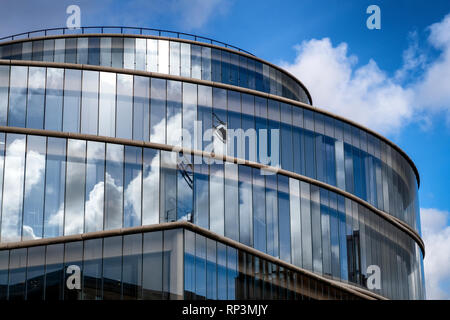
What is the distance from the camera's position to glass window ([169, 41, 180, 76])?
6350 cm

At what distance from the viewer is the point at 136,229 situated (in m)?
36.3

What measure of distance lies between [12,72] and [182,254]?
20.6m

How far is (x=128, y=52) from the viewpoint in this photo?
205 feet

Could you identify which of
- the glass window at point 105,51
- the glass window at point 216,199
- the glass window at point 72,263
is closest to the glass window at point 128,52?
the glass window at point 105,51

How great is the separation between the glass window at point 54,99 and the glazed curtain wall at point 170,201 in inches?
68.4

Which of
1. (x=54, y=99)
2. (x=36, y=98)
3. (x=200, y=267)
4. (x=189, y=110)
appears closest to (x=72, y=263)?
(x=200, y=267)

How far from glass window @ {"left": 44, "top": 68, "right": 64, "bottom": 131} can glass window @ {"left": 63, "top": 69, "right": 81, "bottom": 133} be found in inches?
12.3

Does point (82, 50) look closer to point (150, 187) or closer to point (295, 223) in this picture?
point (150, 187)

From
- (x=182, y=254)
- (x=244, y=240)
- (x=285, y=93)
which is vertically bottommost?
(x=182, y=254)

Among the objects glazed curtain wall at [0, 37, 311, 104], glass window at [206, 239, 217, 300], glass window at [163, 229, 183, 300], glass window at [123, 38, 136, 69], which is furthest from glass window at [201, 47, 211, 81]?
glass window at [163, 229, 183, 300]

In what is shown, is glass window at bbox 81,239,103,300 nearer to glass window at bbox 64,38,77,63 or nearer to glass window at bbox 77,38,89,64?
glass window at bbox 77,38,89,64

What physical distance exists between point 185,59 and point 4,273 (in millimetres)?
30571
